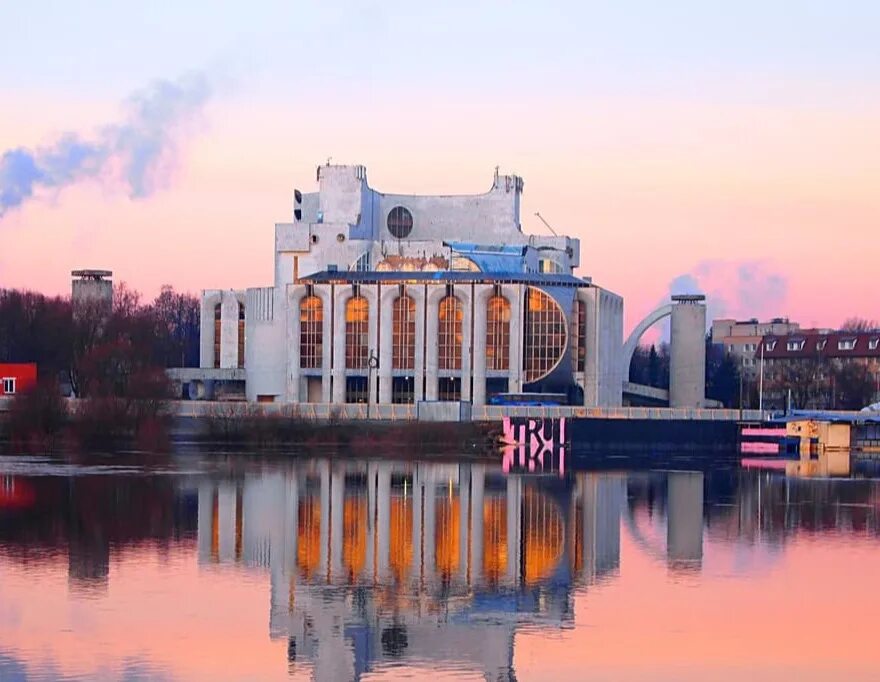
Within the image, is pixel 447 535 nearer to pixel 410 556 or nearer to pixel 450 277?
pixel 410 556

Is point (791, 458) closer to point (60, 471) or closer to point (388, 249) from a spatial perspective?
point (388, 249)

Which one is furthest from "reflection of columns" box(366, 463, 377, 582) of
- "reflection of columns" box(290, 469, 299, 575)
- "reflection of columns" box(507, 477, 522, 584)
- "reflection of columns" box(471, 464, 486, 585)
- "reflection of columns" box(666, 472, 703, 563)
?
"reflection of columns" box(666, 472, 703, 563)

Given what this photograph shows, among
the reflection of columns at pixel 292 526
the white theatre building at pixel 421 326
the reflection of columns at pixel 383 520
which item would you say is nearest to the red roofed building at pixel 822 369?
the white theatre building at pixel 421 326

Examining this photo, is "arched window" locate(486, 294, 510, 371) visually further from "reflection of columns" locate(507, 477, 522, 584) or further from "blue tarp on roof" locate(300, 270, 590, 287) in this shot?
"reflection of columns" locate(507, 477, 522, 584)

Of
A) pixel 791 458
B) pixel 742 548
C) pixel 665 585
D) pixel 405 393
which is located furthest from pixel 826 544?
pixel 405 393

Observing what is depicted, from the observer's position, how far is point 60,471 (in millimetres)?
62969

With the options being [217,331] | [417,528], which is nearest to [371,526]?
[417,528]

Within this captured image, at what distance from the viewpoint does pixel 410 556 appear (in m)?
38.5

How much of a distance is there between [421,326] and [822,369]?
63427 millimetres

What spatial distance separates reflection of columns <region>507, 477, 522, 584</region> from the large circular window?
6094cm

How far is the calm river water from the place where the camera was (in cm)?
2638

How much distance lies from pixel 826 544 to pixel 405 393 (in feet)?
231

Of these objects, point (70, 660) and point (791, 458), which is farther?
point (791, 458)

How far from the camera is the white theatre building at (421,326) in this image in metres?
112
